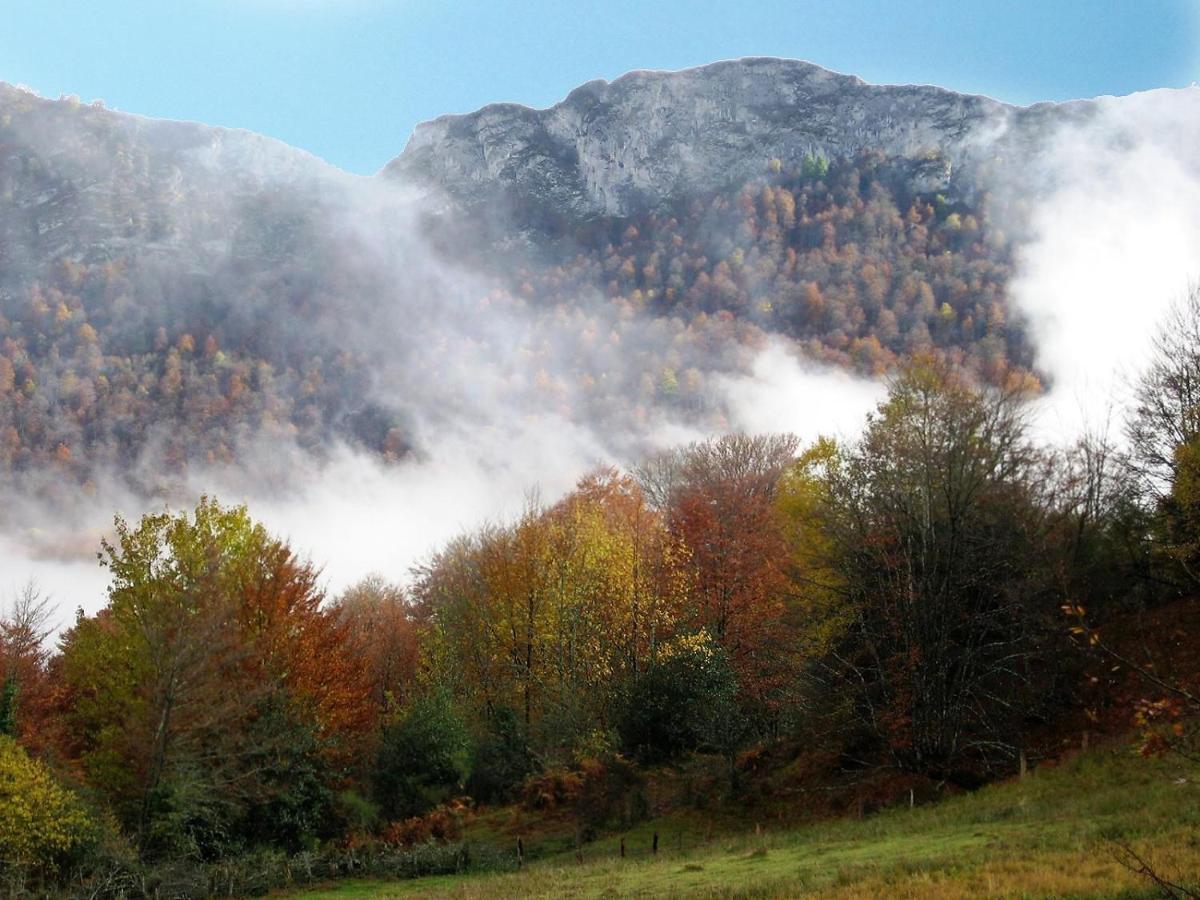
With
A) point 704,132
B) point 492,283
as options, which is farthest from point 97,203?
point 704,132

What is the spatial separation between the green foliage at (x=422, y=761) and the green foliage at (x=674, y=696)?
6459mm

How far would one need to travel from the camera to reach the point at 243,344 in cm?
15912

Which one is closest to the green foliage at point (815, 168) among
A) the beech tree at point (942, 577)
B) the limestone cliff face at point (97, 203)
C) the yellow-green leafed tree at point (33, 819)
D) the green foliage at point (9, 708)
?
the limestone cliff face at point (97, 203)

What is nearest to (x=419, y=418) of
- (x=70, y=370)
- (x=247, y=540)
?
(x=70, y=370)

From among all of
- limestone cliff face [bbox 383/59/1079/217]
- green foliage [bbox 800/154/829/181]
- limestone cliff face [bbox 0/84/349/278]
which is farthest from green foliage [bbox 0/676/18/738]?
limestone cliff face [bbox 0/84/349/278]

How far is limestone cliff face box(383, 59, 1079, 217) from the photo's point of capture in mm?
153750

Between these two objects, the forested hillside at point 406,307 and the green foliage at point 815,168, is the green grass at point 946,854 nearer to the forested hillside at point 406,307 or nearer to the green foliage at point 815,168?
the forested hillside at point 406,307

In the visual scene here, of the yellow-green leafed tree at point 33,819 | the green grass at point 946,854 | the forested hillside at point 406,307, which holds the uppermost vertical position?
Result: the forested hillside at point 406,307

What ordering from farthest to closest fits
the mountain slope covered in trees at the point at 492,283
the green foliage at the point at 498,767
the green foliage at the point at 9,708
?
the mountain slope covered in trees at the point at 492,283 → the green foliage at the point at 498,767 → the green foliage at the point at 9,708

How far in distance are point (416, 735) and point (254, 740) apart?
6903 millimetres

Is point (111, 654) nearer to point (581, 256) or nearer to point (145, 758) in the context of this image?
point (145, 758)

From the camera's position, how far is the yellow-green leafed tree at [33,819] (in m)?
22.1

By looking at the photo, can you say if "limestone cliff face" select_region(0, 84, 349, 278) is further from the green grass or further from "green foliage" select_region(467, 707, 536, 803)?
the green grass

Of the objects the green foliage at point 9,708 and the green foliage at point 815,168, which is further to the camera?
the green foliage at point 815,168
